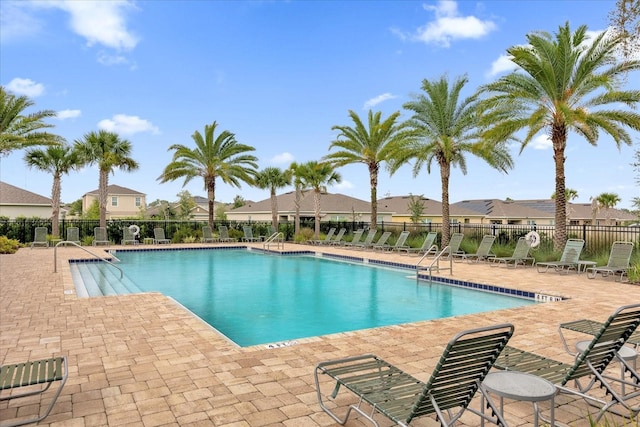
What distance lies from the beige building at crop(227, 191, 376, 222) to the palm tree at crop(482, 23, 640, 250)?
2339 cm

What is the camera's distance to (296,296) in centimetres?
1098

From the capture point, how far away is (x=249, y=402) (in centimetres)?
395

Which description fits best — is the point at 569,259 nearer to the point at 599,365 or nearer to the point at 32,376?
the point at 599,365

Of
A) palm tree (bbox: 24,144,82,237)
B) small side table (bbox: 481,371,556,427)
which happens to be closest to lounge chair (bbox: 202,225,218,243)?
palm tree (bbox: 24,144,82,237)

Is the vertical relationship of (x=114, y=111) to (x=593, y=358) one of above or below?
above

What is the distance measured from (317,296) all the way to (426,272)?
374 centimetres

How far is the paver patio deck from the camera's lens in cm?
373

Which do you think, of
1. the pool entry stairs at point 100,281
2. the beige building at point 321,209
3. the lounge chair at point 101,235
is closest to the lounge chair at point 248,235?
the lounge chair at point 101,235

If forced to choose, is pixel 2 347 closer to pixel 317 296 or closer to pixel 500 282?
pixel 317 296

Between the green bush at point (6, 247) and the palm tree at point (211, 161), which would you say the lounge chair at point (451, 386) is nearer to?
the green bush at point (6, 247)

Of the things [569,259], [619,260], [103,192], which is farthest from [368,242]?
[103,192]

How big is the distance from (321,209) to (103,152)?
19399mm

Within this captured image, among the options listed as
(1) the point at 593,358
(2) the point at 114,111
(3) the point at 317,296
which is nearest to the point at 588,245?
(3) the point at 317,296

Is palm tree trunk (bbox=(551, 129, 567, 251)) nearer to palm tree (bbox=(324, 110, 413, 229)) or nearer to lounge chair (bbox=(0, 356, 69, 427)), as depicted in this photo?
palm tree (bbox=(324, 110, 413, 229))
